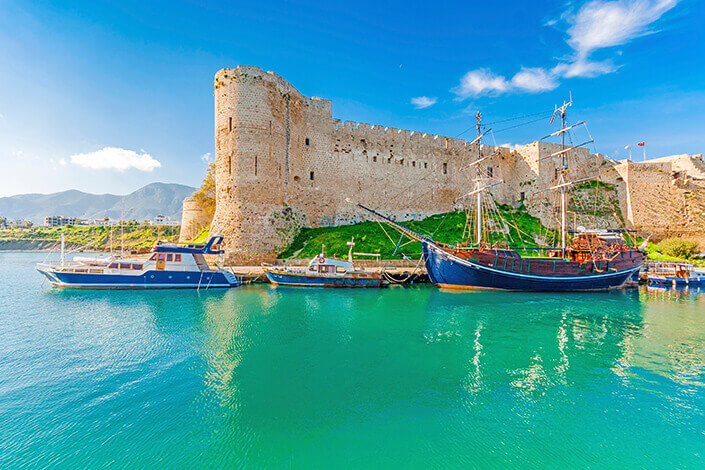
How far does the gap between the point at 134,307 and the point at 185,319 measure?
12.4ft

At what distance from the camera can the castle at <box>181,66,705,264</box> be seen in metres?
22.3

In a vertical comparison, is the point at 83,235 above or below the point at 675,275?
above

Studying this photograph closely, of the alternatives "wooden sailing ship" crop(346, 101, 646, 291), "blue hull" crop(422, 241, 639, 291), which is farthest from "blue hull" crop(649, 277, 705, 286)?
"blue hull" crop(422, 241, 639, 291)

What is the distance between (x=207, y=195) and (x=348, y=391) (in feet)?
91.8

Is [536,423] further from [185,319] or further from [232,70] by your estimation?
[232,70]

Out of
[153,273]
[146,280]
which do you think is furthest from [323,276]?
[146,280]

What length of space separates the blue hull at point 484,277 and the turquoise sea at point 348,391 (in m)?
6.30

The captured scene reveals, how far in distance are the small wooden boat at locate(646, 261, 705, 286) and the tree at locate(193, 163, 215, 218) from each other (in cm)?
3509

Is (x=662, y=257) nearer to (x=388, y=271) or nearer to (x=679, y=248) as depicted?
(x=679, y=248)

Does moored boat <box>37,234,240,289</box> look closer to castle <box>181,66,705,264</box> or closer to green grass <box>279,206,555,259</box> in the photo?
castle <box>181,66,705,264</box>

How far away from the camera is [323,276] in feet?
63.6

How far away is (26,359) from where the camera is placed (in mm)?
7984

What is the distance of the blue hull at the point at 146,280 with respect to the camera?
60.2 feet

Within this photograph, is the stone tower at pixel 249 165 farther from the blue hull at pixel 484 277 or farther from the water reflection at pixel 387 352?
the blue hull at pixel 484 277
